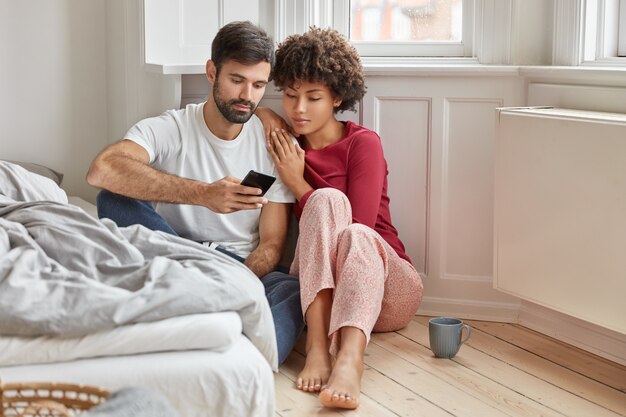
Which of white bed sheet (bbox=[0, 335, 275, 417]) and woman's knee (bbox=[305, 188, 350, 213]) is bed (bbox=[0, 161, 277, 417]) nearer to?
white bed sheet (bbox=[0, 335, 275, 417])

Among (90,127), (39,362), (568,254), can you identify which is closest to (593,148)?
(568,254)

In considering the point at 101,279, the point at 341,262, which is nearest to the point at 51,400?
the point at 101,279

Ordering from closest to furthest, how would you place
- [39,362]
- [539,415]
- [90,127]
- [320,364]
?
[39,362]
[539,415]
[320,364]
[90,127]

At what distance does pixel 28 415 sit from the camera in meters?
1.50

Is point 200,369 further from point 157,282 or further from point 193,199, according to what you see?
point 193,199

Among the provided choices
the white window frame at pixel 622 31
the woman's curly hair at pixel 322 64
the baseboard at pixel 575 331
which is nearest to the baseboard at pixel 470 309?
the baseboard at pixel 575 331

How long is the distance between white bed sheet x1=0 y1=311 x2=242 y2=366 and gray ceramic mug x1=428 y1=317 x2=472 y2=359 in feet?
3.03

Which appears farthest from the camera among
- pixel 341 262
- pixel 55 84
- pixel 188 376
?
pixel 55 84

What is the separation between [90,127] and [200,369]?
2112mm

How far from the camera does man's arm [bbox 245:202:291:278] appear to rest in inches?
121

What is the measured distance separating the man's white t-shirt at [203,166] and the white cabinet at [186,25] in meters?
0.43

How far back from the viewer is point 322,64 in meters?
3.11

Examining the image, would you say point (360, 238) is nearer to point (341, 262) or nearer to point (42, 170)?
point (341, 262)

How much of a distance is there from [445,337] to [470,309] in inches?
20.6
